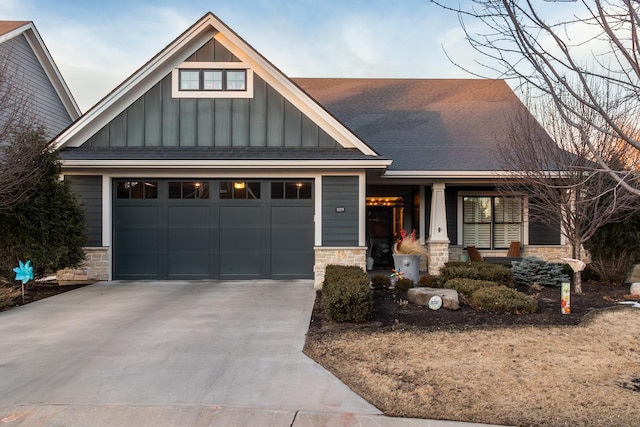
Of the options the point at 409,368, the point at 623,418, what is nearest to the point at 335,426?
the point at 409,368

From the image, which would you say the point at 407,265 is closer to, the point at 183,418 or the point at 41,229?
the point at 183,418

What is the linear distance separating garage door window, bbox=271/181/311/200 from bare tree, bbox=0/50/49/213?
5.04 m

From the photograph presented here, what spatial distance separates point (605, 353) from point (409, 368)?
262 centimetres

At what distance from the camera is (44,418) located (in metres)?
3.67

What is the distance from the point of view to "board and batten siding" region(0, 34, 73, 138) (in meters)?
15.8

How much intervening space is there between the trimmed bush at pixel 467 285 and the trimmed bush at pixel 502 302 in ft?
1.23

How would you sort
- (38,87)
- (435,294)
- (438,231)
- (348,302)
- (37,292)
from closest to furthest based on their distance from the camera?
1. (348,302)
2. (435,294)
3. (37,292)
4. (438,231)
5. (38,87)

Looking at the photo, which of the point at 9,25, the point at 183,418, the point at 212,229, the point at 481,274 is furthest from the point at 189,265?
the point at 9,25

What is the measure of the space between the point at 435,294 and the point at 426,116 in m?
8.35

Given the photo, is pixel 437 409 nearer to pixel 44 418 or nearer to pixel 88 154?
pixel 44 418

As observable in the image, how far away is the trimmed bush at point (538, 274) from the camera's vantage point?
397 inches

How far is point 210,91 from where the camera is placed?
10.8 metres

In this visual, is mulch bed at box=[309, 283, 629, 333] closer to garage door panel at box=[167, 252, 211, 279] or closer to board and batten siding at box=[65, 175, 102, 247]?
garage door panel at box=[167, 252, 211, 279]

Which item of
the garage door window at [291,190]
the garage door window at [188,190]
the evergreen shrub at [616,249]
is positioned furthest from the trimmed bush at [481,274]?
the garage door window at [188,190]
